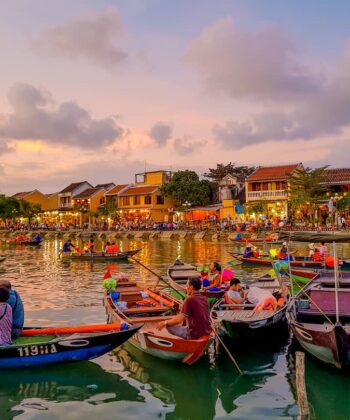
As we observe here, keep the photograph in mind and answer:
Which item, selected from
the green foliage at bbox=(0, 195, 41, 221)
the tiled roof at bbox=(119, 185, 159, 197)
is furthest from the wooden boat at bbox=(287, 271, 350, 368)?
the green foliage at bbox=(0, 195, 41, 221)

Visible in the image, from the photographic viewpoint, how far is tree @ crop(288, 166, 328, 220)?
160 feet

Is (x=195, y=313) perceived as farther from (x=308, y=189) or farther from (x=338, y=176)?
(x=338, y=176)

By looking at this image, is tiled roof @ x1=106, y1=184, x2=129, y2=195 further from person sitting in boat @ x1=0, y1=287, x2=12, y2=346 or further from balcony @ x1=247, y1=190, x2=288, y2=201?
person sitting in boat @ x1=0, y1=287, x2=12, y2=346

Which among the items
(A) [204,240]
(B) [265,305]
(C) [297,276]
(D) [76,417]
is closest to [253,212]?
(A) [204,240]

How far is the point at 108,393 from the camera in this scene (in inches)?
319

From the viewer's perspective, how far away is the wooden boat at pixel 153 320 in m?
8.31

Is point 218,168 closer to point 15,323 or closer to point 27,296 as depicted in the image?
point 27,296

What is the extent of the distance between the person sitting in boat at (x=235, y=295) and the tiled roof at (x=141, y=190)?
2215 inches

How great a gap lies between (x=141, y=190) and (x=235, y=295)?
58.6 m

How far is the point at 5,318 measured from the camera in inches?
332

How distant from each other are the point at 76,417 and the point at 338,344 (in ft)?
14.5

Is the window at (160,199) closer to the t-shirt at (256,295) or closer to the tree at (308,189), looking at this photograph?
the tree at (308,189)

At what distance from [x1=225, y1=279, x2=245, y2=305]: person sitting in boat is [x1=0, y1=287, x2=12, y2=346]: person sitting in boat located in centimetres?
496

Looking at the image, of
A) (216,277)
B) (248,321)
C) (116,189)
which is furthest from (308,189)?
(248,321)
